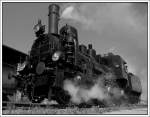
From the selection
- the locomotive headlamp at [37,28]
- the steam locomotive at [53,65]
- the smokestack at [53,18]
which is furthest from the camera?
the smokestack at [53,18]

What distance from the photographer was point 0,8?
963cm

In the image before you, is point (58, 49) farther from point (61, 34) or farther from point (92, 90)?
point (92, 90)

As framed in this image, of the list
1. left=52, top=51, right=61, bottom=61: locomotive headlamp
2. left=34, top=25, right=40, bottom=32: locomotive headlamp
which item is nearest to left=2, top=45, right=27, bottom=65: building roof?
left=34, top=25, right=40, bottom=32: locomotive headlamp

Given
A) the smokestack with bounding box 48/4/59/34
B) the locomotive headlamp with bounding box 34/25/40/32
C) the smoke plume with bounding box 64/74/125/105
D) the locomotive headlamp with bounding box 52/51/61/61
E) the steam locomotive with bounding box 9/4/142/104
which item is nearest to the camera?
the locomotive headlamp with bounding box 52/51/61/61

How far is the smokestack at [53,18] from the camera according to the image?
14234mm

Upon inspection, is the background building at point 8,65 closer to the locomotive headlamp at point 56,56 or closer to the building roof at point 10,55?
the building roof at point 10,55

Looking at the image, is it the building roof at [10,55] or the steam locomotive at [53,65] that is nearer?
the steam locomotive at [53,65]

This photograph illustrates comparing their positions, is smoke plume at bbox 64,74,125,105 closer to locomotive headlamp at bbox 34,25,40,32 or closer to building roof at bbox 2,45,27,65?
locomotive headlamp at bbox 34,25,40,32

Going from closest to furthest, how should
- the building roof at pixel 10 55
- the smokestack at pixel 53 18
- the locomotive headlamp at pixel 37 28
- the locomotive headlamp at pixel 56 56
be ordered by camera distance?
the locomotive headlamp at pixel 56 56 < the locomotive headlamp at pixel 37 28 < the smokestack at pixel 53 18 < the building roof at pixel 10 55

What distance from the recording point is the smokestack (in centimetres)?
1423

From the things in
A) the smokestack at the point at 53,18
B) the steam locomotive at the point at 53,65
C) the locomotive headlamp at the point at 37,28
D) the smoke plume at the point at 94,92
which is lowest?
the smoke plume at the point at 94,92

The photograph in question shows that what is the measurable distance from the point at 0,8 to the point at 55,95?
199 inches

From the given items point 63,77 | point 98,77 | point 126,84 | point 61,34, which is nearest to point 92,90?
point 98,77

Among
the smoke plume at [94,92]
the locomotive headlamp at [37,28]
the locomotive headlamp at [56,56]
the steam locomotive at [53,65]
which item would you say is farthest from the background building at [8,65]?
the smoke plume at [94,92]
